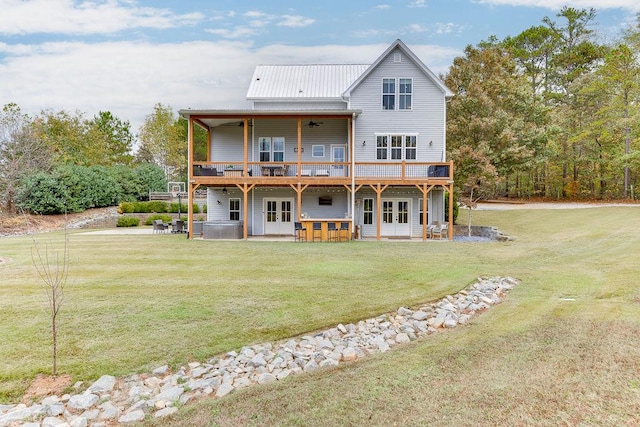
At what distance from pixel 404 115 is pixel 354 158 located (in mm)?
3487

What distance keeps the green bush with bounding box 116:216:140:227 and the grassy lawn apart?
1357 cm

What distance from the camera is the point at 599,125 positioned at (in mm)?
30000

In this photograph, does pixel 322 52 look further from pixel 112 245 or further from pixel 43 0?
pixel 112 245

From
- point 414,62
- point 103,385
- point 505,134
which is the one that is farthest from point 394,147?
point 103,385

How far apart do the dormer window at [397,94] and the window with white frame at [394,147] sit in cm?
149

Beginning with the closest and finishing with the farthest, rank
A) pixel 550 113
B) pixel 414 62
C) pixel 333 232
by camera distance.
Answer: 1. pixel 333 232
2. pixel 414 62
3. pixel 550 113

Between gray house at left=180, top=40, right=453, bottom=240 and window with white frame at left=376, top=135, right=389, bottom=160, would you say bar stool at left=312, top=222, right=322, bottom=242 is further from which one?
window with white frame at left=376, top=135, right=389, bottom=160

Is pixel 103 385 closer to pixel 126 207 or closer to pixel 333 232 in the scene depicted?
pixel 333 232

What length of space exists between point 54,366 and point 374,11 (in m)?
24.2

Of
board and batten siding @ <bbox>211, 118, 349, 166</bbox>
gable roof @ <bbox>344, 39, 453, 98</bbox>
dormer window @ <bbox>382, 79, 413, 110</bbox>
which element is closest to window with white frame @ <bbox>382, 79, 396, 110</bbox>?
dormer window @ <bbox>382, 79, 413, 110</bbox>

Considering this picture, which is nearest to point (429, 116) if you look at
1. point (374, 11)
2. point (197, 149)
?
point (374, 11)

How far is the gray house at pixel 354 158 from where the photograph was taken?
58.0ft

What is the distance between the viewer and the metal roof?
20766 millimetres

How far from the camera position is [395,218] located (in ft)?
62.4
